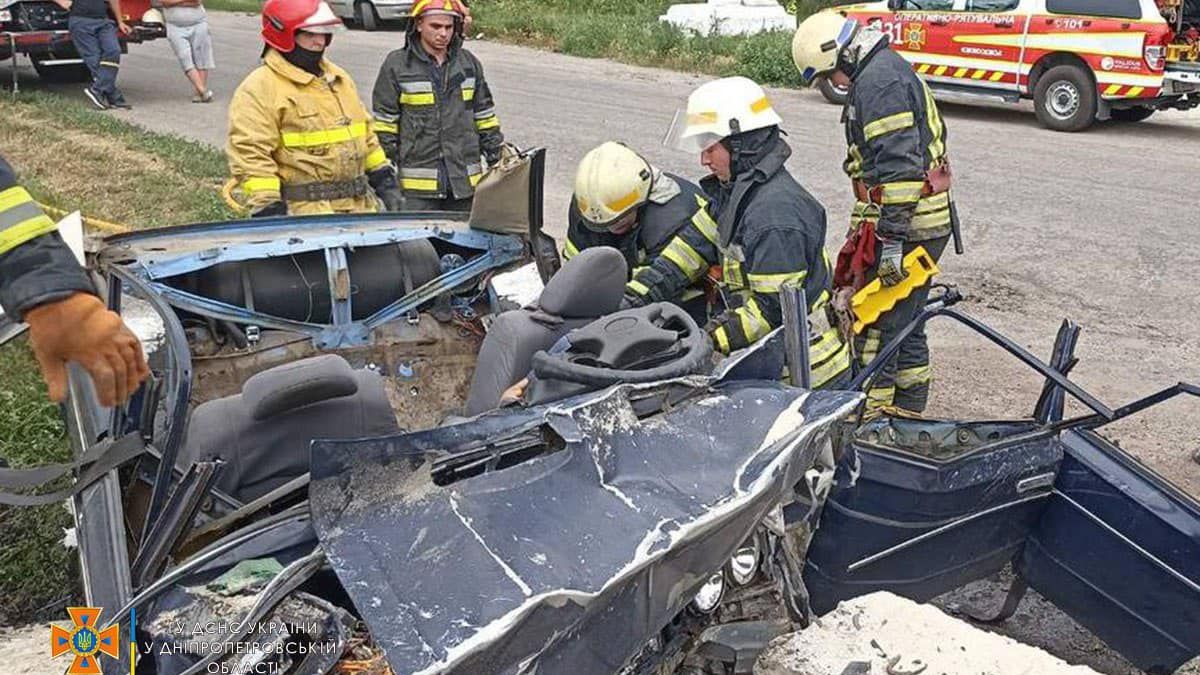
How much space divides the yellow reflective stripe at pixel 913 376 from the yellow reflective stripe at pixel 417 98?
2.71m

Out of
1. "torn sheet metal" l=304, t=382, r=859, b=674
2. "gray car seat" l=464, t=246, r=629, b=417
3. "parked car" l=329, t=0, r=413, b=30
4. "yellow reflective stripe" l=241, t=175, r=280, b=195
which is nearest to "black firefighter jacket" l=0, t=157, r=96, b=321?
"torn sheet metal" l=304, t=382, r=859, b=674

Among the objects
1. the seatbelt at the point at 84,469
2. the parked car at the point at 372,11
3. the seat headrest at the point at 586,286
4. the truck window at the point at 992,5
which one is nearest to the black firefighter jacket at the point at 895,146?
Answer: the seat headrest at the point at 586,286

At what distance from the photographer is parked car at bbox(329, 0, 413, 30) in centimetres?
1905

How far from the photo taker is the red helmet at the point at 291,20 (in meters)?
4.75

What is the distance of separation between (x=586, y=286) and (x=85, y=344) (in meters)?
1.45

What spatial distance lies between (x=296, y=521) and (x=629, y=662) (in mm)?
739

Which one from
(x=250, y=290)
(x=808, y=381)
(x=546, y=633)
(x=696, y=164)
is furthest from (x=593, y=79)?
(x=546, y=633)

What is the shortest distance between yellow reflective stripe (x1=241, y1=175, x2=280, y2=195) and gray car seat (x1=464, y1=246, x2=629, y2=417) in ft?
6.23

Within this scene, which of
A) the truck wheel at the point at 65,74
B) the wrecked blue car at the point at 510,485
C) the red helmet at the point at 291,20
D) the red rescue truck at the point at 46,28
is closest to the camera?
the wrecked blue car at the point at 510,485

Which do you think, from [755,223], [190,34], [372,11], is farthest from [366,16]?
[755,223]

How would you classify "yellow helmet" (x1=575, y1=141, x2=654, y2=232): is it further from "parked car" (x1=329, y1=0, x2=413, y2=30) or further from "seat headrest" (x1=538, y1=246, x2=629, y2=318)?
"parked car" (x1=329, y1=0, x2=413, y2=30)

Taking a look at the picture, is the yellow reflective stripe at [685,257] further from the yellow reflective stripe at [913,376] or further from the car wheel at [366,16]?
the car wheel at [366,16]

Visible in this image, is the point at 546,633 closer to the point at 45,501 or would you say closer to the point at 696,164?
the point at 45,501

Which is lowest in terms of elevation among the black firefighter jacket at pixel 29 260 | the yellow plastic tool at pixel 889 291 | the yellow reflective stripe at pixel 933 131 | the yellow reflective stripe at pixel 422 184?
the yellow plastic tool at pixel 889 291
